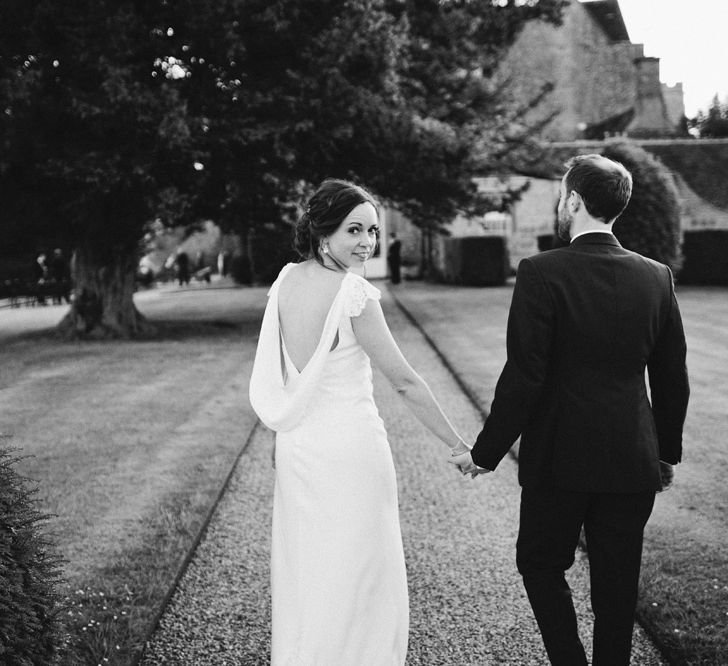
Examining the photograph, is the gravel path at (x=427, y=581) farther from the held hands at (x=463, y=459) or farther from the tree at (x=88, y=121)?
the tree at (x=88, y=121)

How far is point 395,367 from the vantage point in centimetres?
315

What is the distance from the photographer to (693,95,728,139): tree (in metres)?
48.1

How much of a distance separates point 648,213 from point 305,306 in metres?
22.4

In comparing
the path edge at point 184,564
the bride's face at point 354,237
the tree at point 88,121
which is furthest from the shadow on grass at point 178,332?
the bride's face at point 354,237

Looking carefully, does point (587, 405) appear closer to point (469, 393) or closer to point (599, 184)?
point (599, 184)

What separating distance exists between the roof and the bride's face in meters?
49.6

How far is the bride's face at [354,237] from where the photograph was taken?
10.2 feet

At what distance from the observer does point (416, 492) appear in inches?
239

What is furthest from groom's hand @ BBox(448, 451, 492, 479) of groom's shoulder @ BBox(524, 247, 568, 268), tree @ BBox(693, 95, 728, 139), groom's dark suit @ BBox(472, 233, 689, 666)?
tree @ BBox(693, 95, 728, 139)

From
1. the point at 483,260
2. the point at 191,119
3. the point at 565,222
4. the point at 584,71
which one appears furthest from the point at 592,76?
the point at 565,222

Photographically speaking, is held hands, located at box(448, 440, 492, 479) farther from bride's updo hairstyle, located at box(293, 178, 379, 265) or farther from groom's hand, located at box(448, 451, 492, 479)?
bride's updo hairstyle, located at box(293, 178, 379, 265)

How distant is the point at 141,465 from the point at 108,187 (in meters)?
8.07

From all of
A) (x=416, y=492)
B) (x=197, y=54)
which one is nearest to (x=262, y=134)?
(x=197, y=54)

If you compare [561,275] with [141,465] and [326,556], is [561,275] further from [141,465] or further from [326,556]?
[141,465]
